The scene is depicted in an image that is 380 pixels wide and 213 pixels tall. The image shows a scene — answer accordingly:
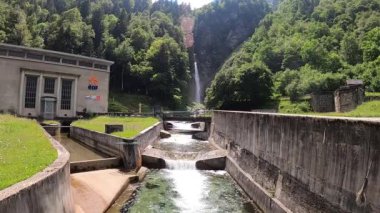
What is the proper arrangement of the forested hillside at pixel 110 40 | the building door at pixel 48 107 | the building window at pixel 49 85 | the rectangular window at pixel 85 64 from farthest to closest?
the forested hillside at pixel 110 40 < the rectangular window at pixel 85 64 < the building window at pixel 49 85 < the building door at pixel 48 107

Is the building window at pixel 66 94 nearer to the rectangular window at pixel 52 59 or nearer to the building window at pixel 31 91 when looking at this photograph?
the rectangular window at pixel 52 59

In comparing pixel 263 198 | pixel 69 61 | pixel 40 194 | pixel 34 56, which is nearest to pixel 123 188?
pixel 263 198

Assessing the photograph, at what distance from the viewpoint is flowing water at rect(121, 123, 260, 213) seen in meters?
15.8

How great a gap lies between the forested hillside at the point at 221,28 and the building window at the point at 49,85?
61484 mm

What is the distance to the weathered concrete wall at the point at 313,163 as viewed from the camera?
8.05 metres

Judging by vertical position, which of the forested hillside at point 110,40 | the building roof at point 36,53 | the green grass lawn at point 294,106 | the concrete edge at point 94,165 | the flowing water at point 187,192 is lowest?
the flowing water at point 187,192

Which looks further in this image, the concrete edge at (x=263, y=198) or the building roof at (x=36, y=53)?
the building roof at (x=36, y=53)

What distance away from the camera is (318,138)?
1076 centimetres

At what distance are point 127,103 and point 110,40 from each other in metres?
20.6

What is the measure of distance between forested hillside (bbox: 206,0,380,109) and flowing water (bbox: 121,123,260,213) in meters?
35.4

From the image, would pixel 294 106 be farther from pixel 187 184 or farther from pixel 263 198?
pixel 263 198

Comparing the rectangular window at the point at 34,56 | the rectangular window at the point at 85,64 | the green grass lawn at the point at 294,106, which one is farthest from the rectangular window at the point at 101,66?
the green grass lawn at the point at 294,106

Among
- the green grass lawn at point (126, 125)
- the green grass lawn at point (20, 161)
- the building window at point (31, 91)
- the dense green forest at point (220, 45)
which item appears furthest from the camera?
the dense green forest at point (220, 45)

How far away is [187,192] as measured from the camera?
18.6 m
